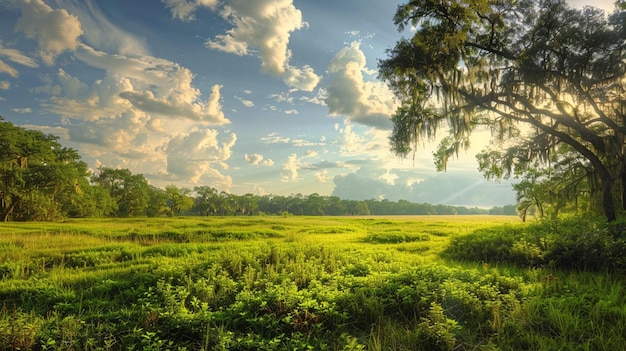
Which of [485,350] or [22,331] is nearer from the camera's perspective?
[485,350]

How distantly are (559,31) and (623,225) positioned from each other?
9.43 metres

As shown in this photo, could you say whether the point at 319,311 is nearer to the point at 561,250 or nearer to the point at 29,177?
the point at 561,250

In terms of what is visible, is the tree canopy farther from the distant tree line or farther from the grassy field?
the distant tree line

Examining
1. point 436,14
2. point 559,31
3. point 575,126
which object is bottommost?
point 575,126

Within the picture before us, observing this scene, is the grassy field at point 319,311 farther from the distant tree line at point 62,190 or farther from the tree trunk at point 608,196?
the distant tree line at point 62,190

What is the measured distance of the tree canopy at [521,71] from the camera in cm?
1458

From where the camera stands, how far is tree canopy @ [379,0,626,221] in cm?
Answer: 1458

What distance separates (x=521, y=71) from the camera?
15125 mm

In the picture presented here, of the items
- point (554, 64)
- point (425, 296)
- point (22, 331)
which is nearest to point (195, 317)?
point (22, 331)

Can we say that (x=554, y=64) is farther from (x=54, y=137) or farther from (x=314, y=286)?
(x=54, y=137)

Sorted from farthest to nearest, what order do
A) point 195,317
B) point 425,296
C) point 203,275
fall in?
1. point 203,275
2. point 425,296
3. point 195,317

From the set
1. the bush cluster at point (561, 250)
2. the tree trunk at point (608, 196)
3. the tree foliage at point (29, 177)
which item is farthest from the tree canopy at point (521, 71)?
the tree foliage at point (29, 177)

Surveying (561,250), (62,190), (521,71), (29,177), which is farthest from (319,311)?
(62,190)

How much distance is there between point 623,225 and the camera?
10828 mm
